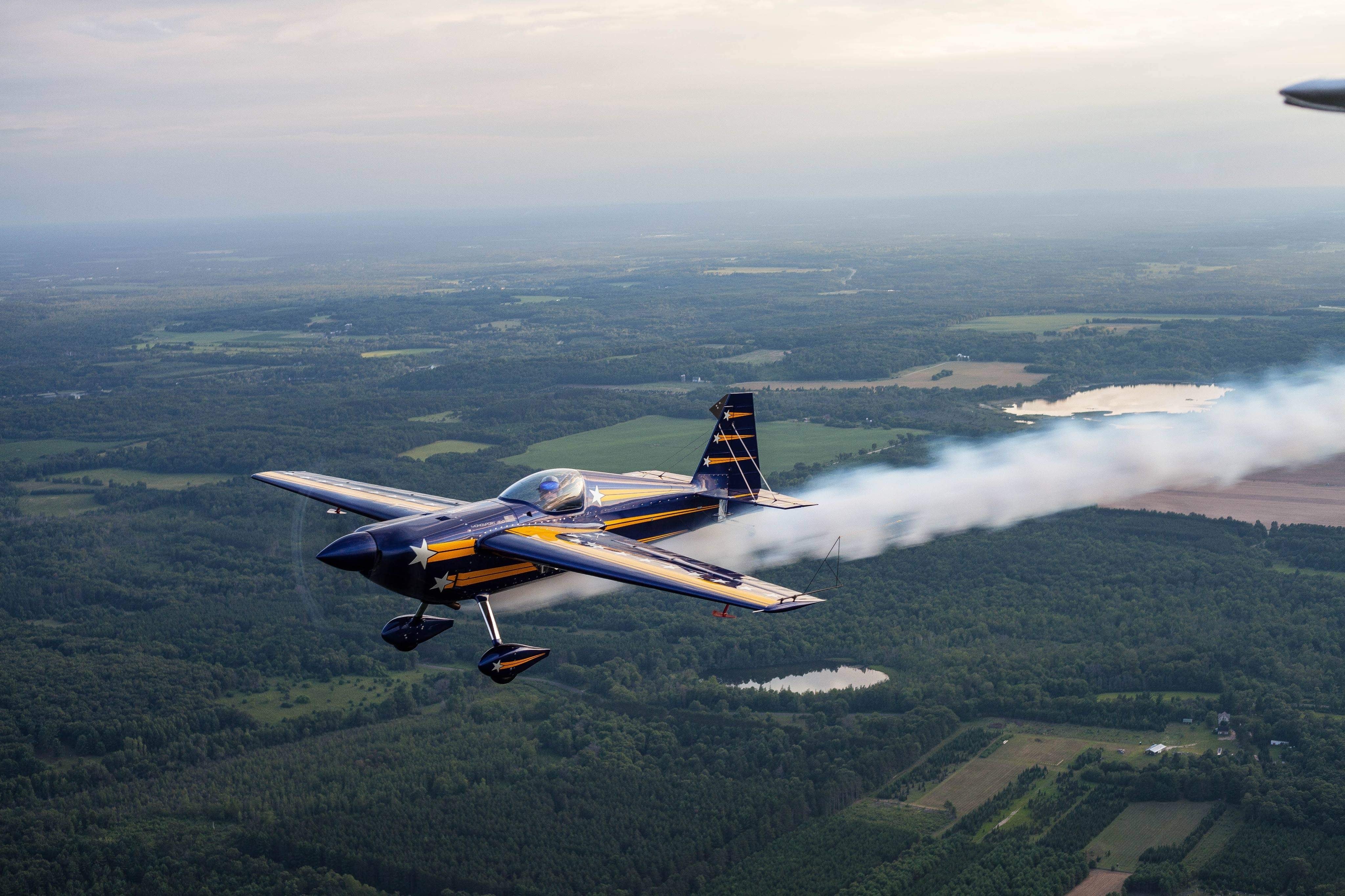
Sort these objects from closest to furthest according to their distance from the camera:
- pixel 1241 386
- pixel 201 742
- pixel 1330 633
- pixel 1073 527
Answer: pixel 201 742, pixel 1330 633, pixel 1073 527, pixel 1241 386

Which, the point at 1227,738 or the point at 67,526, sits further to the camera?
the point at 67,526

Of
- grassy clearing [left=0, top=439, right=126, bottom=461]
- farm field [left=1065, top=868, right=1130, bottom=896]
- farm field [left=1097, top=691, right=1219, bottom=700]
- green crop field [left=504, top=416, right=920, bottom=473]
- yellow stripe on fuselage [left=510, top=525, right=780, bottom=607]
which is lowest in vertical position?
farm field [left=1065, top=868, right=1130, bottom=896]

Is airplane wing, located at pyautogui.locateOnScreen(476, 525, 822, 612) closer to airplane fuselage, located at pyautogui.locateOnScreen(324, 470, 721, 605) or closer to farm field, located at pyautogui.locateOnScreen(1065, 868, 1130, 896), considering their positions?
airplane fuselage, located at pyautogui.locateOnScreen(324, 470, 721, 605)

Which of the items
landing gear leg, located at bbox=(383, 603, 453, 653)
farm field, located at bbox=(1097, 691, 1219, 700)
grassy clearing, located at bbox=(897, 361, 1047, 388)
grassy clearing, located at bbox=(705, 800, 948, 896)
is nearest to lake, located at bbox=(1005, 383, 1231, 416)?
grassy clearing, located at bbox=(897, 361, 1047, 388)

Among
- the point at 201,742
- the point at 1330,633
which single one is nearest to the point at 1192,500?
the point at 1330,633

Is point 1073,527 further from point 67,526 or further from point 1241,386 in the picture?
point 67,526

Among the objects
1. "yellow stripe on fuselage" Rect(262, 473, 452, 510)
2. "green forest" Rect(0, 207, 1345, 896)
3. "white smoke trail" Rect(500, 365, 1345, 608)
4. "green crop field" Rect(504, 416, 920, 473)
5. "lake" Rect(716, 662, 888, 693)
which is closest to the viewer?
"yellow stripe on fuselage" Rect(262, 473, 452, 510)

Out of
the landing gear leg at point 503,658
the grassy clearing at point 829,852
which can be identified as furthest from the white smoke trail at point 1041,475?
the grassy clearing at point 829,852

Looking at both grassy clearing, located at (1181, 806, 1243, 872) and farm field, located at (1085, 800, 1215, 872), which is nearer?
farm field, located at (1085, 800, 1215, 872)
